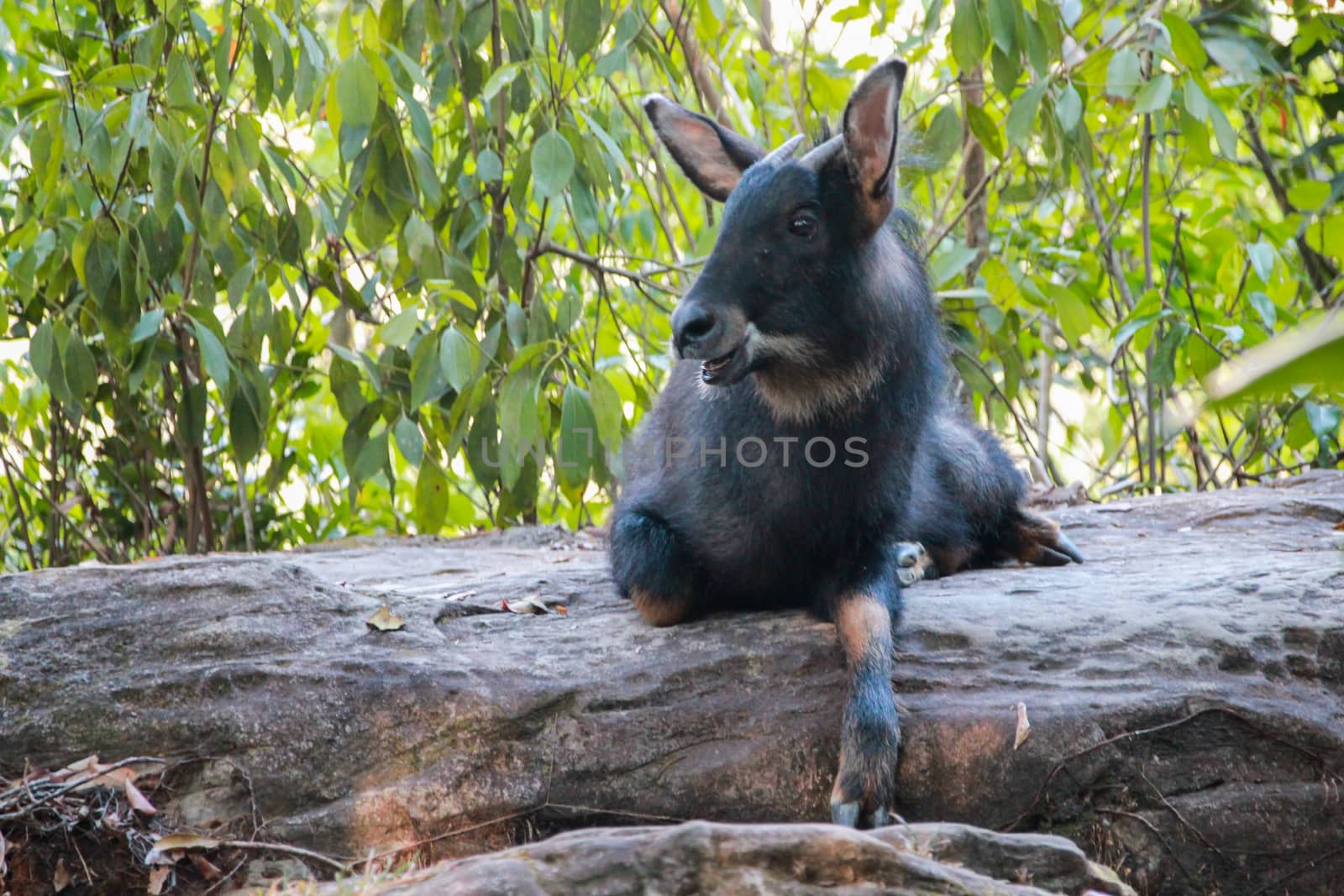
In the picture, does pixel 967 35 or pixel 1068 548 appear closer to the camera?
pixel 1068 548

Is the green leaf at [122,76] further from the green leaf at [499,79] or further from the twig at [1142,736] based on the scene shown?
the twig at [1142,736]

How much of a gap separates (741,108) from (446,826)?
5.95 meters

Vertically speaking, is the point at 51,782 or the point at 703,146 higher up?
the point at 703,146

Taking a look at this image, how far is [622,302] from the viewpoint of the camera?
834 centimetres

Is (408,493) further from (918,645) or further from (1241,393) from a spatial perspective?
(1241,393)

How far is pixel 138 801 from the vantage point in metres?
3.14

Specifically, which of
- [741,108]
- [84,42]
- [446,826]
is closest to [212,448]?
[84,42]

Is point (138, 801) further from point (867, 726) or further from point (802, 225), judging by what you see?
point (802, 225)

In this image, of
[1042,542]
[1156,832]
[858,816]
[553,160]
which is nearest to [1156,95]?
[1042,542]

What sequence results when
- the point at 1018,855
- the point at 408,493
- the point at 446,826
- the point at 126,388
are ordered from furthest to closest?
1. the point at 408,493
2. the point at 126,388
3. the point at 446,826
4. the point at 1018,855

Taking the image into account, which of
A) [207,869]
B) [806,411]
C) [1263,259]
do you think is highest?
[1263,259]

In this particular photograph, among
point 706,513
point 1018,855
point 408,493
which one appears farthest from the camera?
point 408,493

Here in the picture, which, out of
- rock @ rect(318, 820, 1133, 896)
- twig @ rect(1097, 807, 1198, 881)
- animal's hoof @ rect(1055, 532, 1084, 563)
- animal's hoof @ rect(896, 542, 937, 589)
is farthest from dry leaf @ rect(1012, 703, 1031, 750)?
animal's hoof @ rect(1055, 532, 1084, 563)

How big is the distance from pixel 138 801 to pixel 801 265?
222cm
